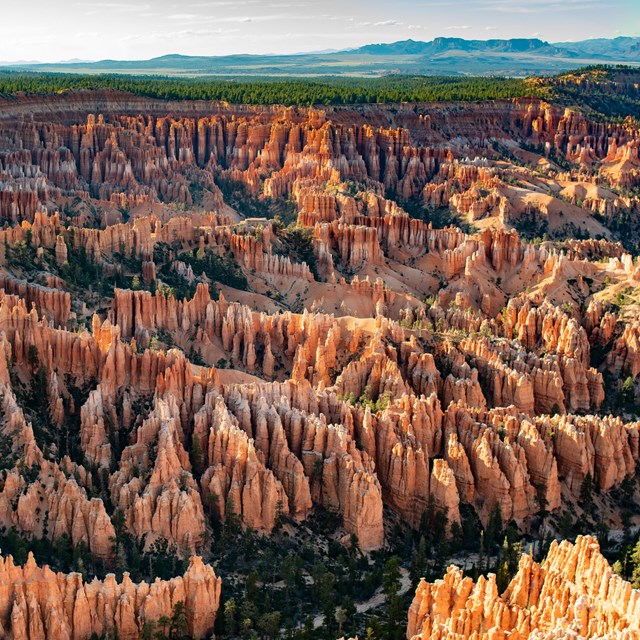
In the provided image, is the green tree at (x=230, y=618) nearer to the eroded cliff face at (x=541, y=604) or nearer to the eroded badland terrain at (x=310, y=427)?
the eroded badland terrain at (x=310, y=427)

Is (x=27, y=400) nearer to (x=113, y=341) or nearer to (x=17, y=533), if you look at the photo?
(x=113, y=341)

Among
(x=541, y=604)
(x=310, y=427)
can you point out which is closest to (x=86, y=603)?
(x=541, y=604)

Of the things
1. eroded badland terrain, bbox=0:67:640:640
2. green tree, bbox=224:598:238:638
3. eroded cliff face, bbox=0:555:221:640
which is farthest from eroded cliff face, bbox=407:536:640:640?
eroded cliff face, bbox=0:555:221:640

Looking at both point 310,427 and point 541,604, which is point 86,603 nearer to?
point 541,604

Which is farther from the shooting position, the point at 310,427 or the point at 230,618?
the point at 310,427

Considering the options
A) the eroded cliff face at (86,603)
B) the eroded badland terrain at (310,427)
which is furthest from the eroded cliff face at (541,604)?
the eroded cliff face at (86,603)

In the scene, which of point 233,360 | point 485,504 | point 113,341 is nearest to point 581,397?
point 485,504
